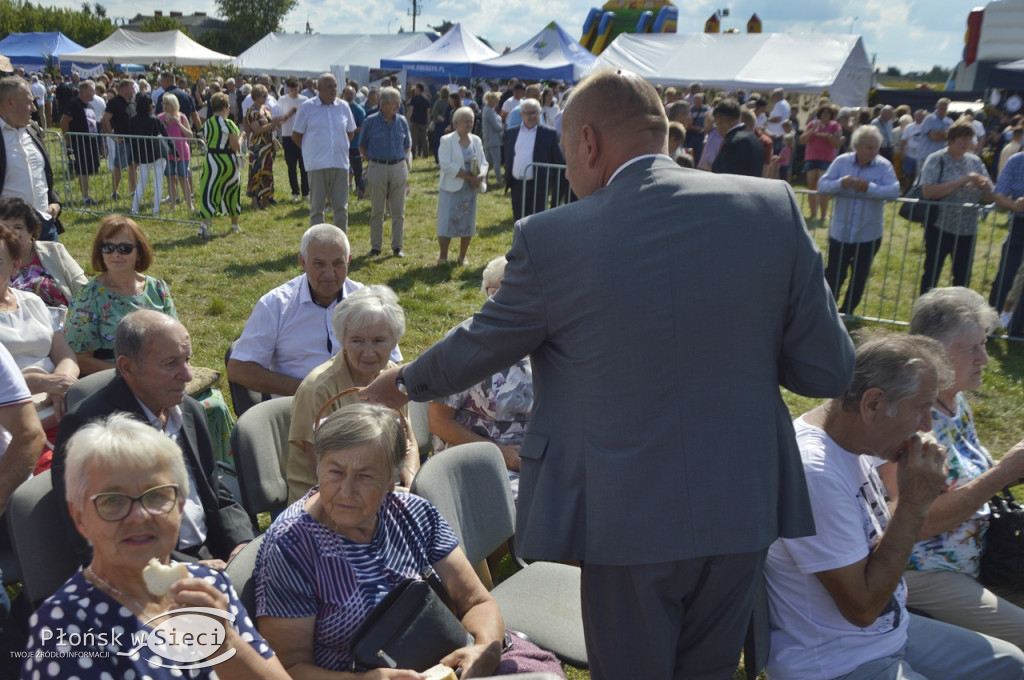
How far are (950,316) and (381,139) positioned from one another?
23.6ft

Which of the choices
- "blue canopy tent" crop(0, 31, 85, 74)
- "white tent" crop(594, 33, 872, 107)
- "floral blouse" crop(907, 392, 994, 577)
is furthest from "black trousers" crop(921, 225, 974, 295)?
"blue canopy tent" crop(0, 31, 85, 74)

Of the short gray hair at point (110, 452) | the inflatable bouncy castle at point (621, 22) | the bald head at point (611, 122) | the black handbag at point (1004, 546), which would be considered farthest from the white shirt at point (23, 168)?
the inflatable bouncy castle at point (621, 22)

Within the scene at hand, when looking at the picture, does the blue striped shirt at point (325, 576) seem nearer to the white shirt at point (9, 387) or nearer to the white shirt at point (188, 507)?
the white shirt at point (188, 507)

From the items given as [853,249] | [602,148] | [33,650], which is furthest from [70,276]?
[853,249]

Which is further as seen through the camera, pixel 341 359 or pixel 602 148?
pixel 341 359

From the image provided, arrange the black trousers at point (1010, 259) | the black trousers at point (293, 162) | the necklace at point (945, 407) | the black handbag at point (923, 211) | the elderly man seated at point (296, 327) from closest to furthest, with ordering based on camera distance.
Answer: the necklace at point (945, 407)
the elderly man seated at point (296, 327)
the black trousers at point (1010, 259)
the black handbag at point (923, 211)
the black trousers at point (293, 162)

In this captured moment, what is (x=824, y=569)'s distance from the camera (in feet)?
7.59

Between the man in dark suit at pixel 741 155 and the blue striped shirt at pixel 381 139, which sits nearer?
the man in dark suit at pixel 741 155

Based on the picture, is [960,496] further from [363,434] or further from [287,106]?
[287,106]

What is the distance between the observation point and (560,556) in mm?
1944

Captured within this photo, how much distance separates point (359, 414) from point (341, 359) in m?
0.89

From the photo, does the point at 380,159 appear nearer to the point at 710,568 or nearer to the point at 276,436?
the point at 276,436

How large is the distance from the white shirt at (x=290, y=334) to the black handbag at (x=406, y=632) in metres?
2.01

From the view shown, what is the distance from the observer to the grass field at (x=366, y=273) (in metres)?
6.28
